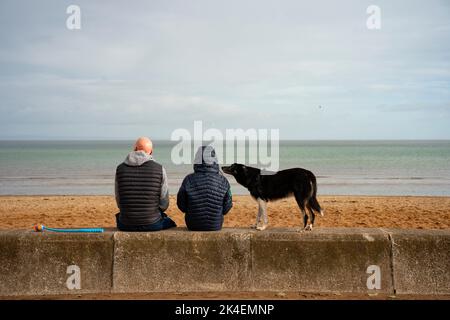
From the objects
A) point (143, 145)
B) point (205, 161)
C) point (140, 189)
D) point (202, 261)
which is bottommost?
point (202, 261)

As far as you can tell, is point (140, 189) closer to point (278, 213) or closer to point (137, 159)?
point (137, 159)

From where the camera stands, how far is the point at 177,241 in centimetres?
505

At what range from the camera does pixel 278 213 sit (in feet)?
41.8

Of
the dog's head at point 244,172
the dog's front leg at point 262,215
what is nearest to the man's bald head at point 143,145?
the dog's head at point 244,172

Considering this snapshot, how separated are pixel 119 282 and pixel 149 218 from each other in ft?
2.35

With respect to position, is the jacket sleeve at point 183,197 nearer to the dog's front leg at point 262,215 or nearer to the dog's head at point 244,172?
the dog's front leg at point 262,215

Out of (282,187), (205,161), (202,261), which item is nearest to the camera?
(202,261)

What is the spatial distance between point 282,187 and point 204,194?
1.05 m

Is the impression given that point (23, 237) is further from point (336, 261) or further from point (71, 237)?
point (336, 261)

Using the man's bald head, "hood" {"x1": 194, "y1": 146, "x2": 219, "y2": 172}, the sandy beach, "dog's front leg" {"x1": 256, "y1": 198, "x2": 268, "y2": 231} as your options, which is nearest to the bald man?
the man's bald head

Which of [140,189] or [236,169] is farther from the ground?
[236,169]

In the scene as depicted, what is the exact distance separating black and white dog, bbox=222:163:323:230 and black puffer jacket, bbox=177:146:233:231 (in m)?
0.57

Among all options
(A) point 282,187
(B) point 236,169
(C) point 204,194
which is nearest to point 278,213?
(B) point 236,169

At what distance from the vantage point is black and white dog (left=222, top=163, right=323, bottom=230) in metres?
5.63
